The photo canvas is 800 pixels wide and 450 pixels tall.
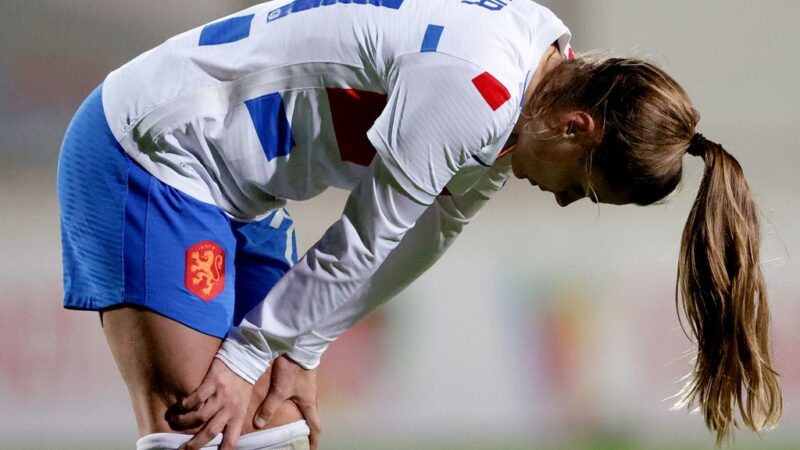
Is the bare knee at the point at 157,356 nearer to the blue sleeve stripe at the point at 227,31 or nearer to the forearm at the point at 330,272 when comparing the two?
the forearm at the point at 330,272

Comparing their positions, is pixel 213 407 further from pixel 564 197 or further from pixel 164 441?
pixel 564 197

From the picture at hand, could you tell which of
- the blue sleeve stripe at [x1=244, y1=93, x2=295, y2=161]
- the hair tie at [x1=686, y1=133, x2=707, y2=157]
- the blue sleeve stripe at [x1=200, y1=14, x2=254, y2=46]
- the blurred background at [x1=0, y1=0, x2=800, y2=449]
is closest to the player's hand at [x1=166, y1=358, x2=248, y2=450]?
the blue sleeve stripe at [x1=244, y1=93, x2=295, y2=161]

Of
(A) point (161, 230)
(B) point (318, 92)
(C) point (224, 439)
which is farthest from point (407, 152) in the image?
(C) point (224, 439)

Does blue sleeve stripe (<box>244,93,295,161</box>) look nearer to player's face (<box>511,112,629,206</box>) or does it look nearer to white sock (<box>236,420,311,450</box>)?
player's face (<box>511,112,629,206</box>)

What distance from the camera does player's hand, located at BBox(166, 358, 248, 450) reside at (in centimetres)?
128

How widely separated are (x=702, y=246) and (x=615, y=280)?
1.80m

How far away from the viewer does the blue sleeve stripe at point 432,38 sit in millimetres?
1136

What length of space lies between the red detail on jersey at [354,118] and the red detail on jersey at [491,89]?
130 mm

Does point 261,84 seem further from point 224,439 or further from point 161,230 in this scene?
point 224,439

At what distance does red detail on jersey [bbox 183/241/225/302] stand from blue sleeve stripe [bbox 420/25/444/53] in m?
0.37

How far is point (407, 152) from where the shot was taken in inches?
44.6

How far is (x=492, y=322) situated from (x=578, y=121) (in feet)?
6.02

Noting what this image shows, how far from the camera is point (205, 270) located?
1314mm

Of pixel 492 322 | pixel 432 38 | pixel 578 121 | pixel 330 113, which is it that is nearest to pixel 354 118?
pixel 330 113
